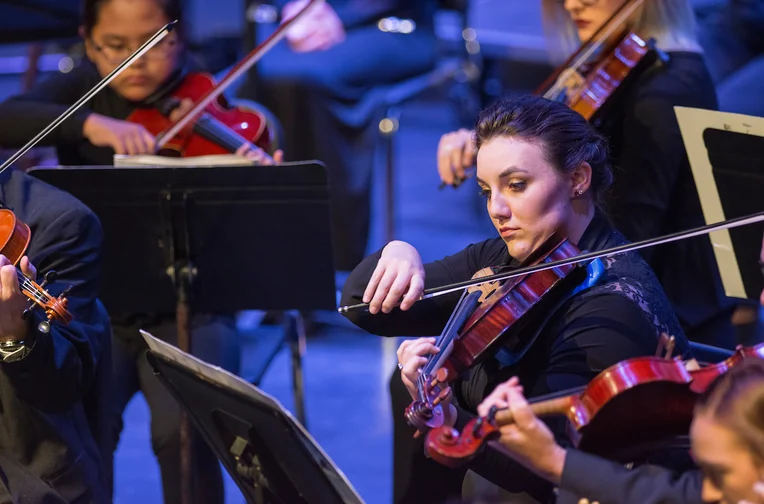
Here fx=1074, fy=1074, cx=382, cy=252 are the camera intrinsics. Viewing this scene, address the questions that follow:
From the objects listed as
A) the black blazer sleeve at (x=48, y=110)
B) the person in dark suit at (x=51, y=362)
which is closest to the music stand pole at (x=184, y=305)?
the person in dark suit at (x=51, y=362)

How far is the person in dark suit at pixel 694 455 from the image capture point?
125 centimetres

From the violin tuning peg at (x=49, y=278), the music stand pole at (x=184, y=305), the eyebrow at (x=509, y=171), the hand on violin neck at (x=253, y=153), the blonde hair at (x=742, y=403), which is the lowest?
the music stand pole at (x=184, y=305)

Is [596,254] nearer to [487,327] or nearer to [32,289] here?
[487,327]

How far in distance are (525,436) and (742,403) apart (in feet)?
0.87

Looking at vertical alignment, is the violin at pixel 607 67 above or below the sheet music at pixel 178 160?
above

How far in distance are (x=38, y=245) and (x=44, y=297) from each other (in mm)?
228

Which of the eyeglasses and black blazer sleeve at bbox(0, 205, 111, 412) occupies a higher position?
the eyeglasses

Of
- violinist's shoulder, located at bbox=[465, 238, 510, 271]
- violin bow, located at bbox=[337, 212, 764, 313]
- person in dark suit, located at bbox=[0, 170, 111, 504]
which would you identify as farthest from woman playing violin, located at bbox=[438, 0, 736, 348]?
person in dark suit, located at bbox=[0, 170, 111, 504]

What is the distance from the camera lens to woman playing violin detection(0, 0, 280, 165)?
257cm

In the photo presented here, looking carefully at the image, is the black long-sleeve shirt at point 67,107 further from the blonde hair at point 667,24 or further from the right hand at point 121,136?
the blonde hair at point 667,24

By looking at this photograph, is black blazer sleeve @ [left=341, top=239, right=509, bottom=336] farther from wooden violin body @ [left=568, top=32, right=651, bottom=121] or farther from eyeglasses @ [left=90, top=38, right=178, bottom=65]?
eyeglasses @ [left=90, top=38, right=178, bottom=65]

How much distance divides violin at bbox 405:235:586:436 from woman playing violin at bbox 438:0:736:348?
0.65 metres

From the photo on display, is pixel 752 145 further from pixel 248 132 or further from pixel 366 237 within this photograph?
pixel 366 237

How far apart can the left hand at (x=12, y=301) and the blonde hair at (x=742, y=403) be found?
1075mm
